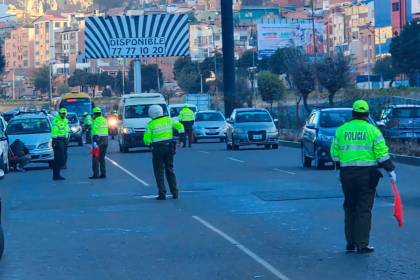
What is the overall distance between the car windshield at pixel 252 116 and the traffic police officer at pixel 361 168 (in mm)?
27677

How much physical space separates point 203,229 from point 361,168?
362 cm

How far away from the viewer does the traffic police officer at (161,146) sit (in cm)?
1984

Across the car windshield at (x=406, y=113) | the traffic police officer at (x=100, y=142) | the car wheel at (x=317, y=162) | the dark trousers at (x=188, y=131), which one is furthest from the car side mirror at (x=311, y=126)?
the dark trousers at (x=188, y=131)

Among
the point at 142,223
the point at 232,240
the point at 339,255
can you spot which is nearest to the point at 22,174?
the point at 142,223

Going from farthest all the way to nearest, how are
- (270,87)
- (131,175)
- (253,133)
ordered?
(270,87), (253,133), (131,175)

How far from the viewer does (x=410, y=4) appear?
99.8 meters

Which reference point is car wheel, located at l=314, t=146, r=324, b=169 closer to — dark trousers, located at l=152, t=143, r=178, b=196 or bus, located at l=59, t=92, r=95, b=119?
dark trousers, located at l=152, t=143, r=178, b=196

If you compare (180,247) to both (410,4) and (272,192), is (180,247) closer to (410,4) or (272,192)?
(272,192)

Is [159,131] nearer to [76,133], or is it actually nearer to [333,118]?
[333,118]

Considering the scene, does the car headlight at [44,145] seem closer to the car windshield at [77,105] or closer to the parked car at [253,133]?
the parked car at [253,133]

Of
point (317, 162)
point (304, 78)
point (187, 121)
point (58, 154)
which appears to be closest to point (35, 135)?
point (58, 154)

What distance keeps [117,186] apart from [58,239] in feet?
29.8

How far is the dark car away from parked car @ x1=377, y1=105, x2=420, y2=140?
651cm

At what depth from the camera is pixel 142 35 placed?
2210 inches
